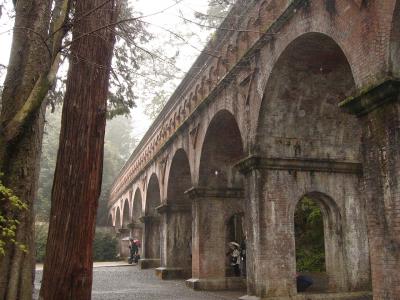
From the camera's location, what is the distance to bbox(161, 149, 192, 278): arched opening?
62.1 feet

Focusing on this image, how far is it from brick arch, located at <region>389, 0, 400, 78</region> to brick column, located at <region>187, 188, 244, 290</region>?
9.41 meters

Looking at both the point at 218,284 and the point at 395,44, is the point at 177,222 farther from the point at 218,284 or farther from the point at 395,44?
the point at 395,44

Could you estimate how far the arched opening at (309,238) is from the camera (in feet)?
58.0

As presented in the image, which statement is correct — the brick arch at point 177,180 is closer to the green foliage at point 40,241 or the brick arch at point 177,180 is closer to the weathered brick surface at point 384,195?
the weathered brick surface at point 384,195

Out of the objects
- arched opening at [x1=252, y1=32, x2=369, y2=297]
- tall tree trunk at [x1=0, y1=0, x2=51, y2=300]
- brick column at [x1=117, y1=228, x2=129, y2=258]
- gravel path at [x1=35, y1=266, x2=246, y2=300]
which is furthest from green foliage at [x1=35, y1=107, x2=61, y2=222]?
tall tree trunk at [x1=0, y1=0, x2=51, y2=300]

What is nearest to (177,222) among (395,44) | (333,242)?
(333,242)

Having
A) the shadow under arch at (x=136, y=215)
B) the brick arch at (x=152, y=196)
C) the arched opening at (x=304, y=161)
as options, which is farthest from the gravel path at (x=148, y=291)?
the shadow under arch at (x=136, y=215)

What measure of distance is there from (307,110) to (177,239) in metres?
10.1

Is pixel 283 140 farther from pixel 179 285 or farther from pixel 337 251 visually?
pixel 179 285

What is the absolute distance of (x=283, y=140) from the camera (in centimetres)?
1080

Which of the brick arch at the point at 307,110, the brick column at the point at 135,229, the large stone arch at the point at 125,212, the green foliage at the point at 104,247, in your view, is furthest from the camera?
the green foliage at the point at 104,247

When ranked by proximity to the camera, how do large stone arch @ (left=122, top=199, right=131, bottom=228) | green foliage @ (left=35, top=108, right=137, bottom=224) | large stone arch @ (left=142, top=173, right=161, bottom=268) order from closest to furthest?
large stone arch @ (left=142, top=173, right=161, bottom=268) < large stone arch @ (left=122, top=199, right=131, bottom=228) < green foliage @ (left=35, top=108, right=137, bottom=224)

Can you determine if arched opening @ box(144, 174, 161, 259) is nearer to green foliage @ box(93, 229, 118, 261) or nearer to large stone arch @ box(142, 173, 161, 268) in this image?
large stone arch @ box(142, 173, 161, 268)

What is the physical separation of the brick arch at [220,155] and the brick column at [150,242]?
10.1 m
